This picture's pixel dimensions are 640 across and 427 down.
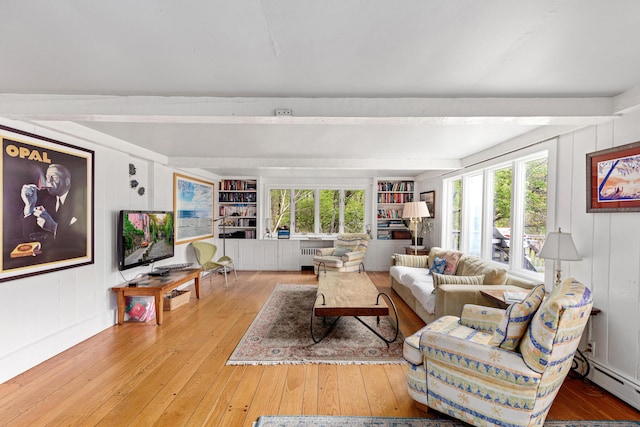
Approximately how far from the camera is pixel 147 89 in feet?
6.89

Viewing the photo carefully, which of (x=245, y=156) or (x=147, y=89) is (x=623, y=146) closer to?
(x=147, y=89)

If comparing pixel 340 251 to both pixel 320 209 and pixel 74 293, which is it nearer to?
pixel 320 209

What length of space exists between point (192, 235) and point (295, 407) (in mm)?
4482

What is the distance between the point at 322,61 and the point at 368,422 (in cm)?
225

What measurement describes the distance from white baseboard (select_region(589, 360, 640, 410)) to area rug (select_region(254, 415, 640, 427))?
23 centimetres

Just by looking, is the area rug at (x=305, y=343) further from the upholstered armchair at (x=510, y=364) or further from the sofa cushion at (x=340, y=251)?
the sofa cushion at (x=340, y=251)

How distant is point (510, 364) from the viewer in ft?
5.72

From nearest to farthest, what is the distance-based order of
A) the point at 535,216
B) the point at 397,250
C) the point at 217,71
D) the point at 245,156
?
1. the point at 217,71
2. the point at 535,216
3. the point at 245,156
4. the point at 397,250

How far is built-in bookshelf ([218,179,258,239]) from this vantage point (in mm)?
7207

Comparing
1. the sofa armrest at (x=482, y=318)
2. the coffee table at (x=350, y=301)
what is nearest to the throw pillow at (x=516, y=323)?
the sofa armrest at (x=482, y=318)

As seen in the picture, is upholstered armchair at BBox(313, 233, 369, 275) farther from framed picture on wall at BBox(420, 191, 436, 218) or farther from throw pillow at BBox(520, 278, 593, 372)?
throw pillow at BBox(520, 278, 593, 372)

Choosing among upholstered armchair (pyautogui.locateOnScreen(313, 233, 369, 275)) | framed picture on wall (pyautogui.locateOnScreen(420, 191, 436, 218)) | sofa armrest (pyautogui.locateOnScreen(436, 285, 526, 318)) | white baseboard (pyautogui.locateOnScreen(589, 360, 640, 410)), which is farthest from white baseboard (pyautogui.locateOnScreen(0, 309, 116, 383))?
framed picture on wall (pyautogui.locateOnScreen(420, 191, 436, 218))

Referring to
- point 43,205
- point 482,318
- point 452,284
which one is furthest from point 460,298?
point 43,205

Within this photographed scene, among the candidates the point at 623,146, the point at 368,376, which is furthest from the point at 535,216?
the point at 368,376
